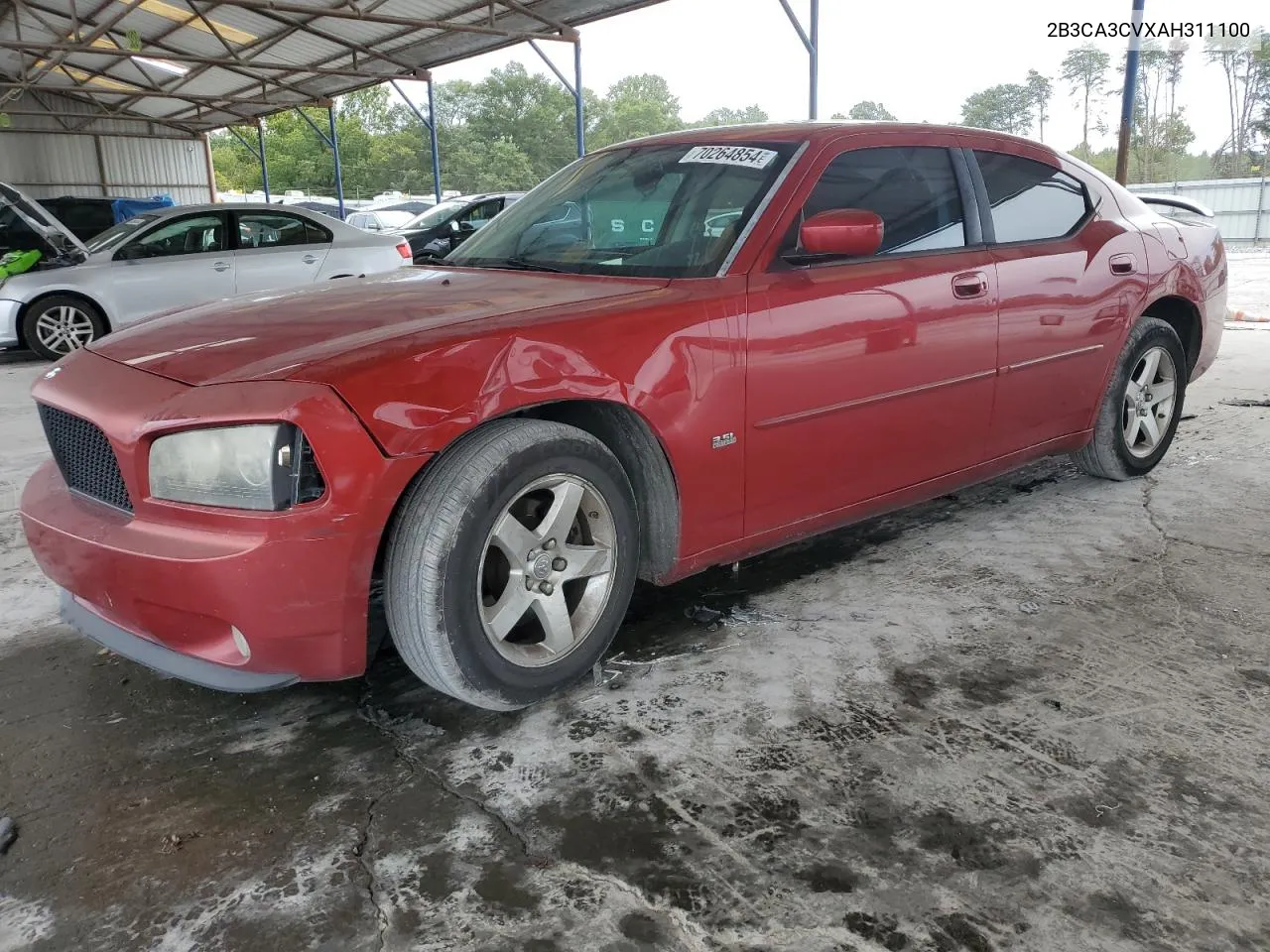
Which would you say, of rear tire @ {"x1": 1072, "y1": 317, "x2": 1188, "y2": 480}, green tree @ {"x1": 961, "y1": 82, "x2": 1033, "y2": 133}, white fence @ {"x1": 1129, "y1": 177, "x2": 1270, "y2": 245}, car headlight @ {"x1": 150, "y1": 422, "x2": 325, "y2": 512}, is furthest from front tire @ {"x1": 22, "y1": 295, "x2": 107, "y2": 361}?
green tree @ {"x1": 961, "y1": 82, "x2": 1033, "y2": 133}

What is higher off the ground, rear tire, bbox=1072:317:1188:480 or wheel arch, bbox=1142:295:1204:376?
wheel arch, bbox=1142:295:1204:376

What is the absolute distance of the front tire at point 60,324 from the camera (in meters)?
8.27

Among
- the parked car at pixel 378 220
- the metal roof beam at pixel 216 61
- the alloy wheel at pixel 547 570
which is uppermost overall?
the metal roof beam at pixel 216 61

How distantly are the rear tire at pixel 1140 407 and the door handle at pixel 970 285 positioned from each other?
3.43 feet

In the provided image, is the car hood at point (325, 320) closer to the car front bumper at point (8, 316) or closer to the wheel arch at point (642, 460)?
the wheel arch at point (642, 460)

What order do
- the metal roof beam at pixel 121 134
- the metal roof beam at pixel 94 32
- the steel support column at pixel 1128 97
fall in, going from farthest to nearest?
the metal roof beam at pixel 121 134, the metal roof beam at pixel 94 32, the steel support column at pixel 1128 97

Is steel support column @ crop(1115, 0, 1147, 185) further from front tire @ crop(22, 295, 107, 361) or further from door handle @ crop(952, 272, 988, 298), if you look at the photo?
front tire @ crop(22, 295, 107, 361)

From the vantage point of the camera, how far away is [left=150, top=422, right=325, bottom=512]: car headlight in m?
1.97

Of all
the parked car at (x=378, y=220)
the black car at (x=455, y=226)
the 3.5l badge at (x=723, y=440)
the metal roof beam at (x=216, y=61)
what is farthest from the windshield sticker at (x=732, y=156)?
the parked car at (x=378, y=220)

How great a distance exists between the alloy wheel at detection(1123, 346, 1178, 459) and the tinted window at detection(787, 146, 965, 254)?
1.37 metres

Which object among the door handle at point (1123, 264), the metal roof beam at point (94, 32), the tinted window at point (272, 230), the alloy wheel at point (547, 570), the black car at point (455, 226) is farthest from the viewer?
the metal roof beam at point (94, 32)

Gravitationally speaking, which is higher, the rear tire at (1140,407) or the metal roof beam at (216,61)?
the metal roof beam at (216,61)

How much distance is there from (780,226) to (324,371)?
138cm

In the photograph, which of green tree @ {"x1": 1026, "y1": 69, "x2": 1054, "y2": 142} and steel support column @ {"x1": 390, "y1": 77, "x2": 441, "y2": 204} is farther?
green tree @ {"x1": 1026, "y1": 69, "x2": 1054, "y2": 142}
